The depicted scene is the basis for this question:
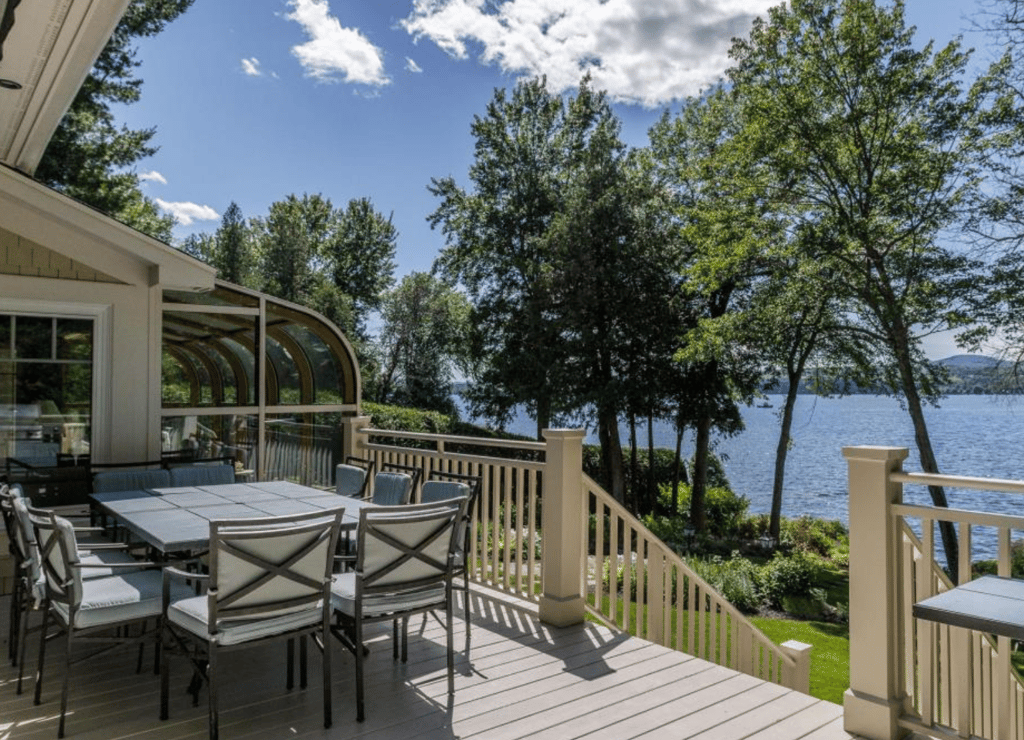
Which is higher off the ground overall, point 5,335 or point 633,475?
point 5,335

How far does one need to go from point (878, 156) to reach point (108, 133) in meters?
15.2

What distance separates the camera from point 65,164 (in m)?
13.0

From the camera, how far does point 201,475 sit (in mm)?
5238

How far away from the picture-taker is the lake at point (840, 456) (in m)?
17.0

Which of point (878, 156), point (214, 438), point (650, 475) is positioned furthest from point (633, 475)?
point (214, 438)

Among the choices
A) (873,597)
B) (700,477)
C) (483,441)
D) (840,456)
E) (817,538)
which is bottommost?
(817,538)

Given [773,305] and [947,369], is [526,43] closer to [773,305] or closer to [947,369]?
[773,305]

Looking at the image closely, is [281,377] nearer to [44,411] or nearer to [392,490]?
[44,411]

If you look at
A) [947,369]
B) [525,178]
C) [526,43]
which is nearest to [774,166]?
[947,369]

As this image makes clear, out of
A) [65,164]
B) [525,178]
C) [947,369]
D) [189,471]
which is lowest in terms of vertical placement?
[189,471]

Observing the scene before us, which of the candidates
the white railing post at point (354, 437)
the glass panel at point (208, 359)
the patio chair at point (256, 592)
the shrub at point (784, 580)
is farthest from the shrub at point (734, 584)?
the patio chair at point (256, 592)

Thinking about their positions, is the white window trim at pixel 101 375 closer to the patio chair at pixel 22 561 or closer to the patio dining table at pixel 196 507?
the patio dining table at pixel 196 507

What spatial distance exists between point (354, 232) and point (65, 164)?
13360 millimetres

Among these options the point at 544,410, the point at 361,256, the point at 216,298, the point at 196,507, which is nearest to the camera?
the point at 196,507
